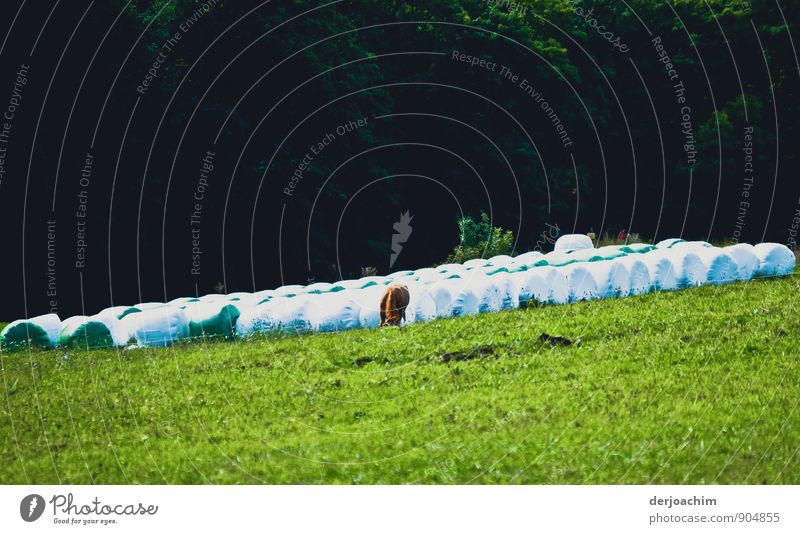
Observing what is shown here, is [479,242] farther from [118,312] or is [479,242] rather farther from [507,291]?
[118,312]

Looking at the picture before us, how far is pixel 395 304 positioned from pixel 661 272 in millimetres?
5797

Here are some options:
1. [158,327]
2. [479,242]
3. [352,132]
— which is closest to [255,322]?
[158,327]

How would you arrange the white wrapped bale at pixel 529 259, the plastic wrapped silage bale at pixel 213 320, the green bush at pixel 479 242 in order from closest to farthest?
the plastic wrapped silage bale at pixel 213 320 < the white wrapped bale at pixel 529 259 < the green bush at pixel 479 242

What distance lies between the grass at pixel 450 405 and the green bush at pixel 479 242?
55.0 feet

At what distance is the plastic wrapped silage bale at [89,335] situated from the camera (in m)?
22.8

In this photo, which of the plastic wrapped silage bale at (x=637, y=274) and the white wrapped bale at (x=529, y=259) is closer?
the plastic wrapped silage bale at (x=637, y=274)

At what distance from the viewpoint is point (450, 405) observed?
47.1 ft

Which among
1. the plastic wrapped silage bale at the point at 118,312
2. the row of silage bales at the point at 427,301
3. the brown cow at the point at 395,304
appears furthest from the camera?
the plastic wrapped silage bale at the point at 118,312

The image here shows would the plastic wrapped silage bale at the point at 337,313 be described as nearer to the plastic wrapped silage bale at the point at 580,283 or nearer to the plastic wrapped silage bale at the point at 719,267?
the plastic wrapped silage bale at the point at 580,283

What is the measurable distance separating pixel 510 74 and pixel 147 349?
34184mm

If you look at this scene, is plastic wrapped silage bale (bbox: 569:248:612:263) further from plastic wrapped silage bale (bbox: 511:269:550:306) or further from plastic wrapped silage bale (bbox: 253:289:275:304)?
plastic wrapped silage bale (bbox: 253:289:275:304)

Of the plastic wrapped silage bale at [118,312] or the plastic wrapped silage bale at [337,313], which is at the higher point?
the plastic wrapped silage bale at [118,312]

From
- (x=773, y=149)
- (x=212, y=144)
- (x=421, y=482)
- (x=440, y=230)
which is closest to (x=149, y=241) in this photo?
(x=212, y=144)

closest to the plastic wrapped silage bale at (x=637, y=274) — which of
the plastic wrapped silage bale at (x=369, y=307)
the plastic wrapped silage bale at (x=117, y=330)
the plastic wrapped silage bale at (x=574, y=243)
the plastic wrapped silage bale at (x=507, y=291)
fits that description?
the plastic wrapped silage bale at (x=507, y=291)
